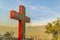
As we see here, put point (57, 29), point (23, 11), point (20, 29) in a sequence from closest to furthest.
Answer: point (20, 29) → point (23, 11) → point (57, 29)

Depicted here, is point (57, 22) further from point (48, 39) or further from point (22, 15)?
point (22, 15)

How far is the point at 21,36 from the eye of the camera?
448 inches

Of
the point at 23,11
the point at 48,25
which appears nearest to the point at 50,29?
the point at 48,25

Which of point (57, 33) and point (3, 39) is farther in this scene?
point (57, 33)

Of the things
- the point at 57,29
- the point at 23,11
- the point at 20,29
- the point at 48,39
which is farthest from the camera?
the point at 48,39

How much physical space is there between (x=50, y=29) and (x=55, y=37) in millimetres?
769

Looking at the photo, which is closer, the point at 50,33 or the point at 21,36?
the point at 21,36

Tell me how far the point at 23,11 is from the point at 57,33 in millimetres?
6943

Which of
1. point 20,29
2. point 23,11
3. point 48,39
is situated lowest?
point 48,39

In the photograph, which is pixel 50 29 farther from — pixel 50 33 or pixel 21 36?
pixel 21 36

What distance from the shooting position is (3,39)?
39.2ft

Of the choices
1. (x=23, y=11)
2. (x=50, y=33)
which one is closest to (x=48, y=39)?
(x=50, y=33)

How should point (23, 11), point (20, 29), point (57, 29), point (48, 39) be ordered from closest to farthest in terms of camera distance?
point (20, 29)
point (23, 11)
point (57, 29)
point (48, 39)

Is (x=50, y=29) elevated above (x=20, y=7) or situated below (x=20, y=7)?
below
